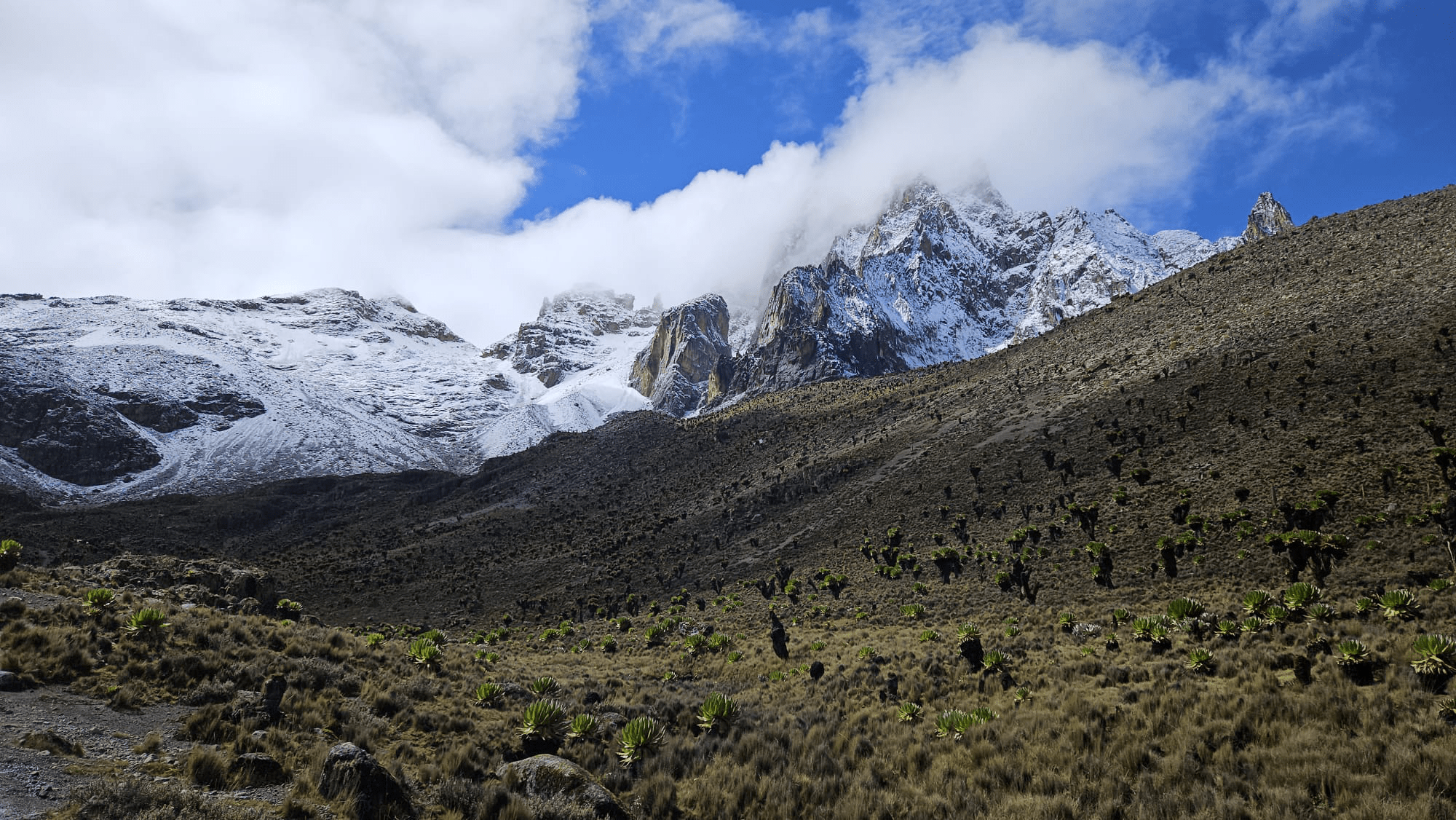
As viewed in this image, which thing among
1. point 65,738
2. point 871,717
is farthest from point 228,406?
point 871,717

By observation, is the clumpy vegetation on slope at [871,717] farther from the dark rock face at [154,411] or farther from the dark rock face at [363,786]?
Answer: the dark rock face at [154,411]

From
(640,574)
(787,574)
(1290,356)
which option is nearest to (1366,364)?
(1290,356)

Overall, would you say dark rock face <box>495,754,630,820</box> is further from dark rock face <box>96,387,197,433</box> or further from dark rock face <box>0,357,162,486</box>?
dark rock face <box>96,387,197,433</box>

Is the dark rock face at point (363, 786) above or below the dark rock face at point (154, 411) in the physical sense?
Result: below

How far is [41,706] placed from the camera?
11.0 metres

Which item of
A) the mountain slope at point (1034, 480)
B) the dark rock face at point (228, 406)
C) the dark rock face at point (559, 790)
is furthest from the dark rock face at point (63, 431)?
the dark rock face at point (559, 790)

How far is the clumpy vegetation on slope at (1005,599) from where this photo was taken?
11172 mm

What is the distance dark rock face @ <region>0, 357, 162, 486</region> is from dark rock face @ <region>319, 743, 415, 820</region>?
173 metres

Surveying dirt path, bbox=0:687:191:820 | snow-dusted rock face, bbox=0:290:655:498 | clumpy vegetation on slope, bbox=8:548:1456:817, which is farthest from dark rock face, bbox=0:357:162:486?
dirt path, bbox=0:687:191:820

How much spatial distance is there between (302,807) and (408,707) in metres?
5.87

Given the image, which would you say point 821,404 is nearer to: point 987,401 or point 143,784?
point 987,401

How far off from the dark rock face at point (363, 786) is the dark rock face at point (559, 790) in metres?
1.84

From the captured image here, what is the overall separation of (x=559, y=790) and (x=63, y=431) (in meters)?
187

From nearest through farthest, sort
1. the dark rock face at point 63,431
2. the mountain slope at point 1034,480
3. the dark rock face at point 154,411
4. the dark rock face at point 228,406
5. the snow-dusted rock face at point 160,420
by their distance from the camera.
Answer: the mountain slope at point 1034,480, the dark rock face at point 63,431, the snow-dusted rock face at point 160,420, the dark rock face at point 154,411, the dark rock face at point 228,406
